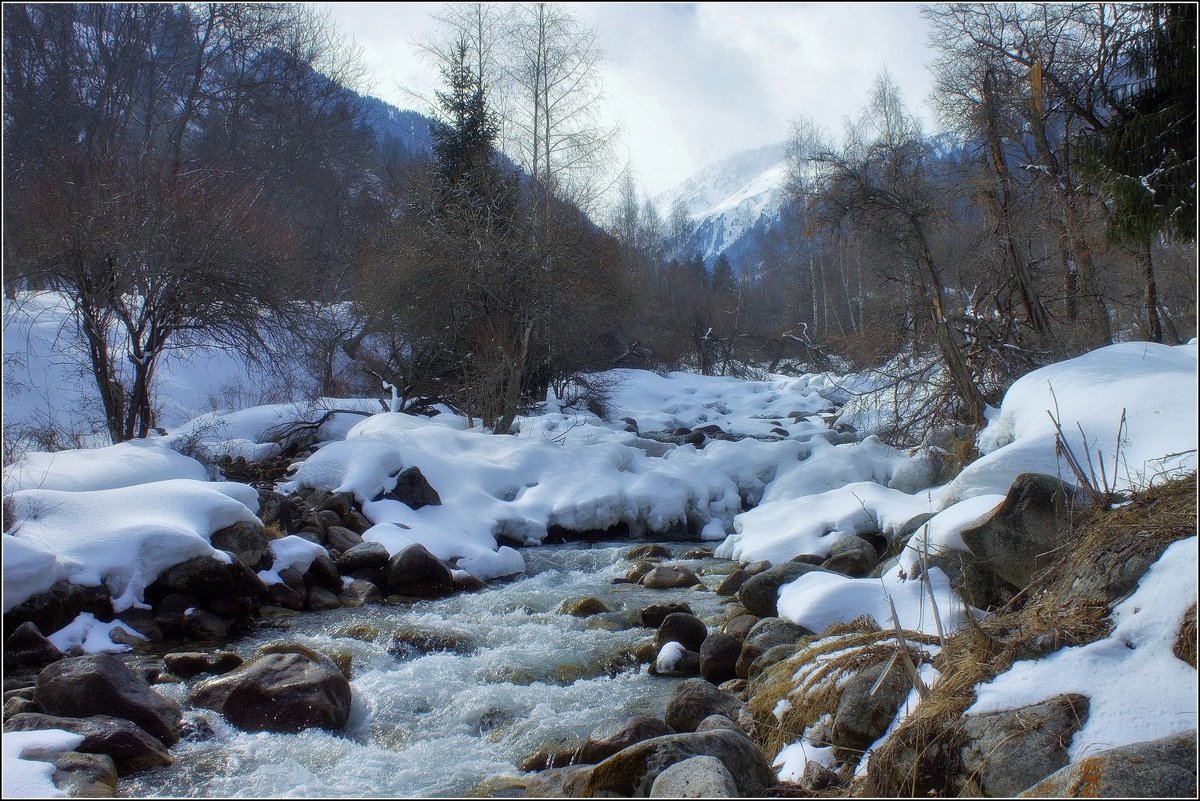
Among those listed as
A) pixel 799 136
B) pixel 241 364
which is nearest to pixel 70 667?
pixel 241 364

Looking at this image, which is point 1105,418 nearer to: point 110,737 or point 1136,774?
point 1136,774

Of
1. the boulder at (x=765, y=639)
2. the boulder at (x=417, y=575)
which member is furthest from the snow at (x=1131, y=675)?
the boulder at (x=417, y=575)

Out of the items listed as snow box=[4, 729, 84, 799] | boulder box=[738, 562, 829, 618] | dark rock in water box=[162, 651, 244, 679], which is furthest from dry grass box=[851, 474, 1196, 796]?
dark rock in water box=[162, 651, 244, 679]

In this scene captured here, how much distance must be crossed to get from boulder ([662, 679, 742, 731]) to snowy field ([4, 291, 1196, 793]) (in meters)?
1.33

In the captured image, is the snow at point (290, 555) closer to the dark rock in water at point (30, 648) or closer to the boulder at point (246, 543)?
the boulder at point (246, 543)

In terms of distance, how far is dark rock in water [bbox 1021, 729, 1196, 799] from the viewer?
9.15 feet

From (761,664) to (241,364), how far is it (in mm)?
17316

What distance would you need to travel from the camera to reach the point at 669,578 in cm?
959

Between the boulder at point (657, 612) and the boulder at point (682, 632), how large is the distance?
66 centimetres

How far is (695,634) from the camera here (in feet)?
23.8

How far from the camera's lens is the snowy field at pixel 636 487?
482 cm

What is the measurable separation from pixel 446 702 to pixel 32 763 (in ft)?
8.79

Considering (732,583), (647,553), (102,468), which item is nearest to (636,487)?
(647,553)

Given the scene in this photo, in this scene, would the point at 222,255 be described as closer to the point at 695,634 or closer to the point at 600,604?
the point at 600,604
